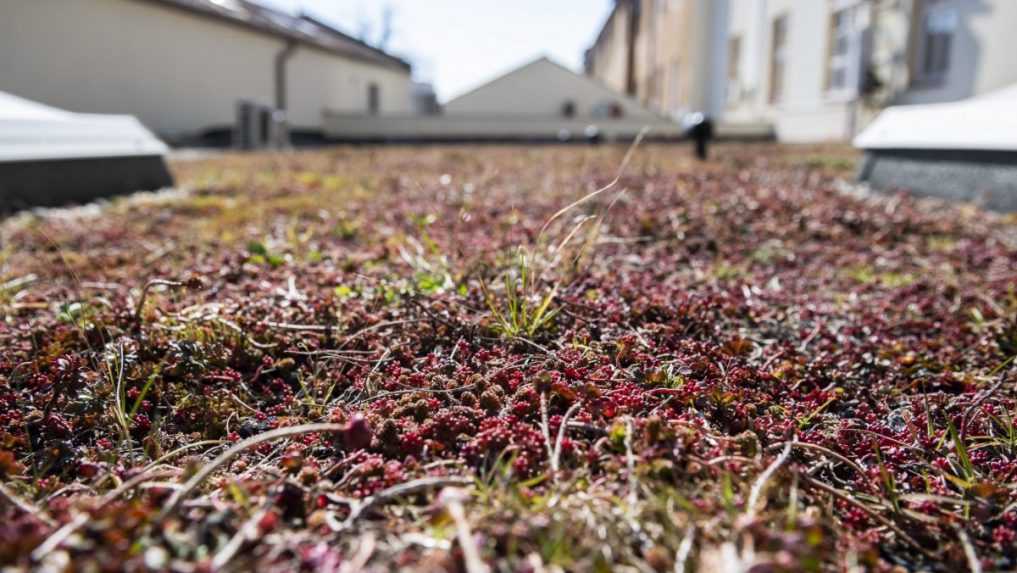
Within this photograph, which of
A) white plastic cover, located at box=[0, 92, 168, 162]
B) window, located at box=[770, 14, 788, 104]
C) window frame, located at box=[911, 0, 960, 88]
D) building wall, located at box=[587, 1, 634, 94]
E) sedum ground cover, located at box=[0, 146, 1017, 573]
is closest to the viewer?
sedum ground cover, located at box=[0, 146, 1017, 573]

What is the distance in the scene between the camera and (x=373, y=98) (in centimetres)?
2784

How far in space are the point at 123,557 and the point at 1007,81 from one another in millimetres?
11492

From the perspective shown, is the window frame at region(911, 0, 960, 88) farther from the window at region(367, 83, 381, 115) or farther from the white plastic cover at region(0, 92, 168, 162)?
the window at region(367, 83, 381, 115)

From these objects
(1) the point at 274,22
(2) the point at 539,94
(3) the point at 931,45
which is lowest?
(3) the point at 931,45

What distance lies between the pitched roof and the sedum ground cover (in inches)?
533

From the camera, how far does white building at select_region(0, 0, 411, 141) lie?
39.0 ft

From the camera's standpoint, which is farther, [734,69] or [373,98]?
[373,98]

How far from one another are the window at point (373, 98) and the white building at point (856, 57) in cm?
1381

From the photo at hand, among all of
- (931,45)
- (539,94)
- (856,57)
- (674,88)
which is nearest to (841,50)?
(856,57)

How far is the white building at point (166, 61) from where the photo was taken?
11.9 meters

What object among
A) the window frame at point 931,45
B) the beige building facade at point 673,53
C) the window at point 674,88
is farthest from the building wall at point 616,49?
the window frame at point 931,45

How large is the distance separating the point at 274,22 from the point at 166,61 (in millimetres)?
5635

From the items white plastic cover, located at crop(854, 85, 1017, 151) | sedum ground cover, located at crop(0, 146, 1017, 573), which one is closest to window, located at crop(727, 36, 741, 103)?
white plastic cover, located at crop(854, 85, 1017, 151)

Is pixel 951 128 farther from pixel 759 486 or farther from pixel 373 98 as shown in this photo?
pixel 373 98
